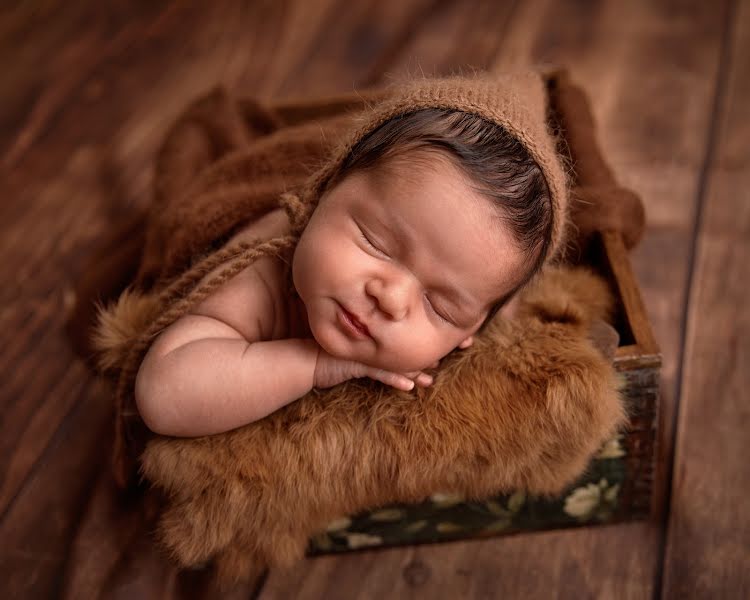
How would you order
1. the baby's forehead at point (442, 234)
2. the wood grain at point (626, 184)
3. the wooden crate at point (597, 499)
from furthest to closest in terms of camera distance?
the wood grain at point (626, 184) < the wooden crate at point (597, 499) < the baby's forehead at point (442, 234)

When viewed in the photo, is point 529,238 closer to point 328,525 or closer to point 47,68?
point 328,525

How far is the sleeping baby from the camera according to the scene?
3.16 ft

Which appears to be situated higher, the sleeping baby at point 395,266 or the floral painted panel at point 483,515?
the sleeping baby at point 395,266

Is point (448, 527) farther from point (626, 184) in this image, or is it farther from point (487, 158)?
point (626, 184)

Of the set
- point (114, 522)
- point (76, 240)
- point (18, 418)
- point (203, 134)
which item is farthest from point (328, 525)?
point (76, 240)

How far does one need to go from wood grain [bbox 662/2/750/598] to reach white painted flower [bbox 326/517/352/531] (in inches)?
18.5

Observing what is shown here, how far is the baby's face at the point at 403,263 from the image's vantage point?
957mm

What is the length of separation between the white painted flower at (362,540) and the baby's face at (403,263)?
0.31 m

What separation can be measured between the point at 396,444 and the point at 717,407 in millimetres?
686

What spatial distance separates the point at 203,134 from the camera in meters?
1.57

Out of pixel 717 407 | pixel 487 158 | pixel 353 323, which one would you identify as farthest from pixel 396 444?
pixel 717 407

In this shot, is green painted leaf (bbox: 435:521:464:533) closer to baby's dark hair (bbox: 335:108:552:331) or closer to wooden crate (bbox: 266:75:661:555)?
wooden crate (bbox: 266:75:661:555)

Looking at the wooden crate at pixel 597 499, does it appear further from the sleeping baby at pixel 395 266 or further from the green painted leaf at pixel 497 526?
the sleeping baby at pixel 395 266

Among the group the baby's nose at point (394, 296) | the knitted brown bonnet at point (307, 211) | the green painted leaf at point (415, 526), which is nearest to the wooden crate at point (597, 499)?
the green painted leaf at point (415, 526)
